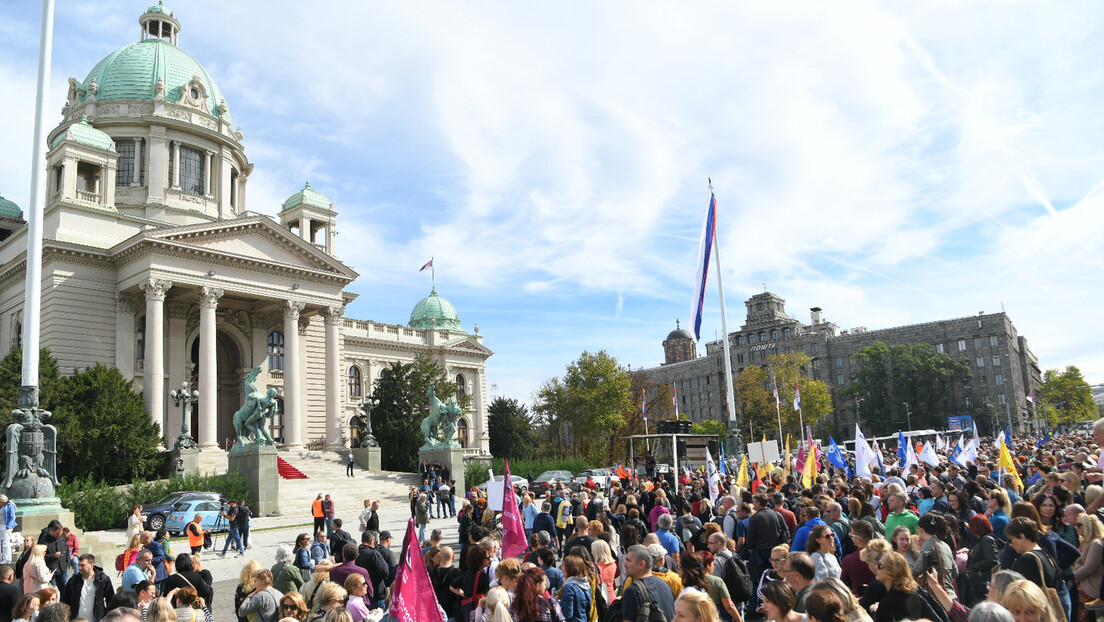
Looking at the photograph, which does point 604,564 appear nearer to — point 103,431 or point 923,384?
point 103,431

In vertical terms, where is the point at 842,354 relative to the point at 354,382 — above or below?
above

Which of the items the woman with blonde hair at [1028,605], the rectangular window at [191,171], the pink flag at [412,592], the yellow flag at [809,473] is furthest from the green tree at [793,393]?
the woman with blonde hair at [1028,605]

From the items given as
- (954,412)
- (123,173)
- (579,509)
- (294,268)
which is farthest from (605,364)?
(954,412)

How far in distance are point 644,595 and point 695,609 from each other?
1989mm

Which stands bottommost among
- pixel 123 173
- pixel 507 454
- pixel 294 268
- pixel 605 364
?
pixel 507 454

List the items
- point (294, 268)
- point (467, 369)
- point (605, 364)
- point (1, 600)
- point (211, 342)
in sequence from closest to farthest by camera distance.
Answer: point (1, 600)
point (211, 342)
point (294, 268)
point (605, 364)
point (467, 369)

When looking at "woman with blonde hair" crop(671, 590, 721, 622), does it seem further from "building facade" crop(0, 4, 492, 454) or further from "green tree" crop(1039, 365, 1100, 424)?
"green tree" crop(1039, 365, 1100, 424)

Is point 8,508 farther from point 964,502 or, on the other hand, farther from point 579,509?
point 964,502

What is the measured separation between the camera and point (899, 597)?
6.18 meters

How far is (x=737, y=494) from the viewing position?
48.1 feet

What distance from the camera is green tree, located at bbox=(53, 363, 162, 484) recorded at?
34.1 metres

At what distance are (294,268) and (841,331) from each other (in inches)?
4100

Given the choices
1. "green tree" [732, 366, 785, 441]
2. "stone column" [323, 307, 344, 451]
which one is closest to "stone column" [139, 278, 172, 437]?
"stone column" [323, 307, 344, 451]

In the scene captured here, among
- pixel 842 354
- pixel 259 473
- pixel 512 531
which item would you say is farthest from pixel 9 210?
pixel 842 354
